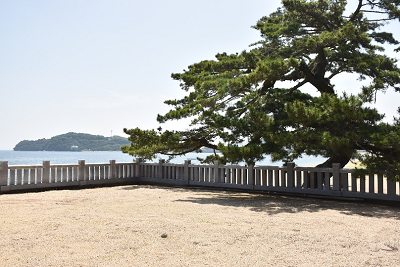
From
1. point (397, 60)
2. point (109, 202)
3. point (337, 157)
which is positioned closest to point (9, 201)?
point (109, 202)

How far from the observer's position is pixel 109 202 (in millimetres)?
10305

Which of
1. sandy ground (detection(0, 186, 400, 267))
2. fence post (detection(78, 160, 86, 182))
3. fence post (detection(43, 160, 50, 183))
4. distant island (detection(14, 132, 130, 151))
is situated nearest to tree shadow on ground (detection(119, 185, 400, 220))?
sandy ground (detection(0, 186, 400, 267))

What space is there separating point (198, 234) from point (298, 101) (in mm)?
5243

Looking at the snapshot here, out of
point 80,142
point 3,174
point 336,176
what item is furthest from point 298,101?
point 80,142

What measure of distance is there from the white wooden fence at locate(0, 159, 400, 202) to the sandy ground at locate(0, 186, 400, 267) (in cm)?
73

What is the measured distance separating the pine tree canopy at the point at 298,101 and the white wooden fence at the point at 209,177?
653 millimetres

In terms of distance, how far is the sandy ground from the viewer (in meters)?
4.75

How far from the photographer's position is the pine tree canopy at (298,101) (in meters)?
9.83

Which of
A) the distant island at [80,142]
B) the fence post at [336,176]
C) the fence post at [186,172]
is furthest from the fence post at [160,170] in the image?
the distant island at [80,142]

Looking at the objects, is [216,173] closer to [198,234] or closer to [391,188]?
[391,188]

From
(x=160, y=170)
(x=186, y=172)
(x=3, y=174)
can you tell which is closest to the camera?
(x=3, y=174)

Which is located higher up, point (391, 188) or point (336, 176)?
point (336, 176)

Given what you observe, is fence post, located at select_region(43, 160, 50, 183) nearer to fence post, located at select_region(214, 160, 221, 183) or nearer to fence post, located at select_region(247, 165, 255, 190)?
fence post, located at select_region(214, 160, 221, 183)

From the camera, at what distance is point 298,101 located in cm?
991
